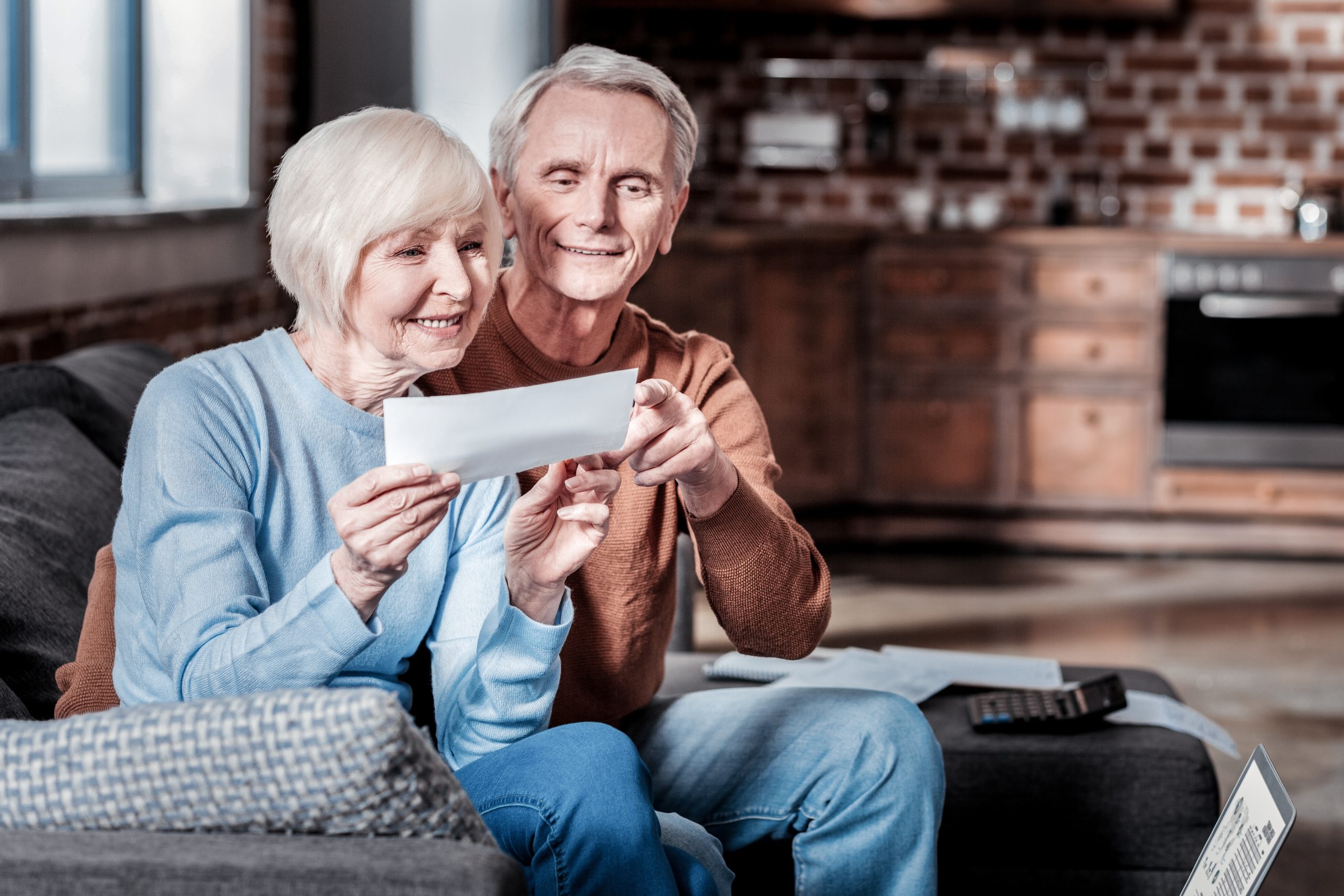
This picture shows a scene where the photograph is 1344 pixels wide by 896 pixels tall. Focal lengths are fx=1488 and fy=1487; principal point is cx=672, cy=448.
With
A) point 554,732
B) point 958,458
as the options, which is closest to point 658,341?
point 554,732

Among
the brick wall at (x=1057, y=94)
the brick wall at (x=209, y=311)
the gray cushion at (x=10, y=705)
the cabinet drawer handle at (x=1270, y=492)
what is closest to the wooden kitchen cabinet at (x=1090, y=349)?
the cabinet drawer handle at (x=1270, y=492)

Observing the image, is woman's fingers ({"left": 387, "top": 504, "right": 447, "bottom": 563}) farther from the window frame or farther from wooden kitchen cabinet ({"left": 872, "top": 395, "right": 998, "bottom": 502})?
wooden kitchen cabinet ({"left": 872, "top": 395, "right": 998, "bottom": 502})

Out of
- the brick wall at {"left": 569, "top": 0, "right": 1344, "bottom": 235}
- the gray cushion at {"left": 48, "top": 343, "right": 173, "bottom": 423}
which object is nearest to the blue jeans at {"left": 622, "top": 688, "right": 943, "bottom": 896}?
the gray cushion at {"left": 48, "top": 343, "right": 173, "bottom": 423}

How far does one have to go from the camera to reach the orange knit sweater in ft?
4.62

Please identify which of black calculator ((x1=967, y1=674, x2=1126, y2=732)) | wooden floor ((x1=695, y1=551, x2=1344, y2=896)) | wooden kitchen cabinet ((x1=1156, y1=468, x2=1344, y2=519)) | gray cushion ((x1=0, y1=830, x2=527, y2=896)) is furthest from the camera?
wooden kitchen cabinet ((x1=1156, y1=468, x2=1344, y2=519))

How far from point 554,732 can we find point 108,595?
1.59 ft

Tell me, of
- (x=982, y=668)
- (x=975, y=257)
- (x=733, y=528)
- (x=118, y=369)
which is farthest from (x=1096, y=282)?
(x=733, y=528)

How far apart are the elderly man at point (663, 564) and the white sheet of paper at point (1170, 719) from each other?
0.51 meters

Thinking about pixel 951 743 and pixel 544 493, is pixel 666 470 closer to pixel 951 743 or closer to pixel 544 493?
pixel 544 493

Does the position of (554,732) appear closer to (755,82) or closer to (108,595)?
(108,595)

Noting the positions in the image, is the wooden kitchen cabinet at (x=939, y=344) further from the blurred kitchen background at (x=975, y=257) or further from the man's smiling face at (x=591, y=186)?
the man's smiling face at (x=591, y=186)

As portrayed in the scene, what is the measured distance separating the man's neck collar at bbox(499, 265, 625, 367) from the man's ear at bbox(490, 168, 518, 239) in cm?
5

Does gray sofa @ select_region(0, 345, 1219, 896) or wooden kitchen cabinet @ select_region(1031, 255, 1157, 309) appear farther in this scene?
wooden kitchen cabinet @ select_region(1031, 255, 1157, 309)

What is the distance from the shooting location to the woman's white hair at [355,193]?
116cm
